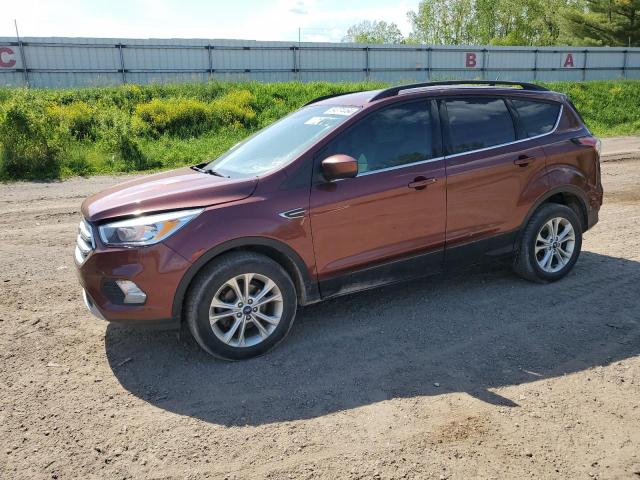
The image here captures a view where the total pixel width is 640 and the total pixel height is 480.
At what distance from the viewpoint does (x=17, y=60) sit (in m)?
21.1

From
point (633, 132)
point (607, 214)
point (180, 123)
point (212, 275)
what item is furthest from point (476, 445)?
point (633, 132)

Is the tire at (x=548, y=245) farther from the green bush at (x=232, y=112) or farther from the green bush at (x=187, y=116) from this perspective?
the green bush at (x=232, y=112)

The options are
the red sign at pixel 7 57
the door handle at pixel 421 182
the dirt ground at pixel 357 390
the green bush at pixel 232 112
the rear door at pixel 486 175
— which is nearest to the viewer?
the dirt ground at pixel 357 390

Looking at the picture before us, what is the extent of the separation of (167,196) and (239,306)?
3.04 ft

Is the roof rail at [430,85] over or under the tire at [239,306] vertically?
over

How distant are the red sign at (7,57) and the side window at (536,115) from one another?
839 inches

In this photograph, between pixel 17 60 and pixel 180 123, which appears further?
pixel 17 60

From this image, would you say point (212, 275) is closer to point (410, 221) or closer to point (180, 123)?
point (410, 221)

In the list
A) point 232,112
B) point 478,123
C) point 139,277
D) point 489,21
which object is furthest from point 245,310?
point 489,21

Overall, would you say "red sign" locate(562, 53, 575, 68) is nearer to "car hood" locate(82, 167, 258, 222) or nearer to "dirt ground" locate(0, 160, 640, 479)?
"dirt ground" locate(0, 160, 640, 479)

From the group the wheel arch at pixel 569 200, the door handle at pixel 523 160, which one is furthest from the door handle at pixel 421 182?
the wheel arch at pixel 569 200

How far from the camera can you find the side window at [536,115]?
5281 millimetres

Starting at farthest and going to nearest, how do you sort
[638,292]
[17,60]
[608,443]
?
[17,60], [638,292], [608,443]

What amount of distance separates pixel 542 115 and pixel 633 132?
18.9m
